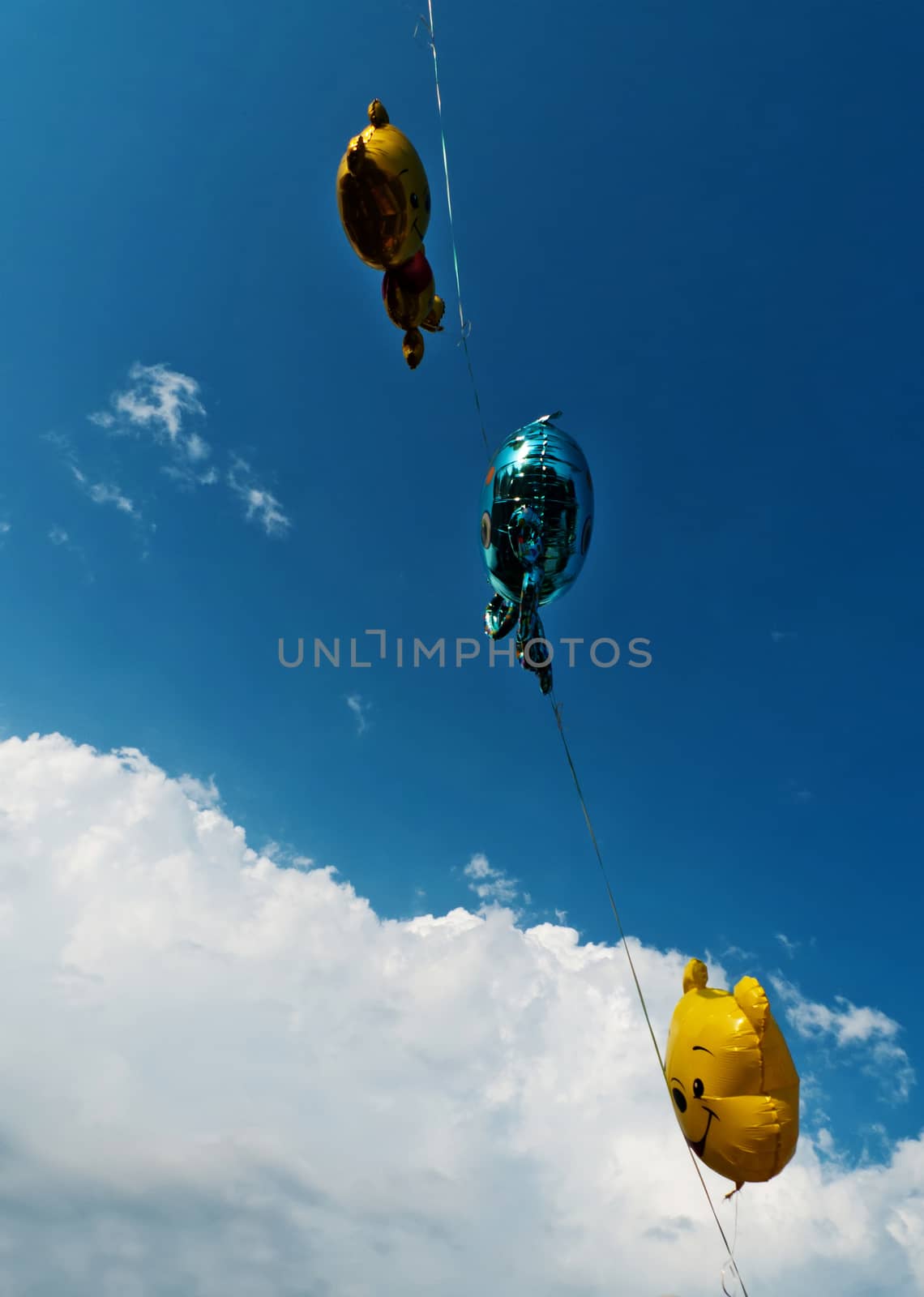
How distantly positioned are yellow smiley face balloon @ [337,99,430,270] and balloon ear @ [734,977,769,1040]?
30.7ft

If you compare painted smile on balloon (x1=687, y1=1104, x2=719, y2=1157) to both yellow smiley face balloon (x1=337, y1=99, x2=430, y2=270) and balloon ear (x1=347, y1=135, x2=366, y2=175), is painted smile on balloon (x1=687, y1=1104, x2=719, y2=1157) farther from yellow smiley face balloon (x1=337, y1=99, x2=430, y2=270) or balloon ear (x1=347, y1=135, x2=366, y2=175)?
balloon ear (x1=347, y1=135, x2=366, y2=175)

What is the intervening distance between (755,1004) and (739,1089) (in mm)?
848

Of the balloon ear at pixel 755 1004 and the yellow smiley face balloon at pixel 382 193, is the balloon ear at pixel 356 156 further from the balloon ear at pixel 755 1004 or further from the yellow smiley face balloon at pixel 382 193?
the balloon ear at pixel 755 1004

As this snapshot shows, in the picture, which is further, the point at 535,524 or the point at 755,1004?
the point at 535,524

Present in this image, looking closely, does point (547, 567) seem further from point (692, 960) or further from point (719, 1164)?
point (719, 1164)

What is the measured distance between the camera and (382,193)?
7539 mm

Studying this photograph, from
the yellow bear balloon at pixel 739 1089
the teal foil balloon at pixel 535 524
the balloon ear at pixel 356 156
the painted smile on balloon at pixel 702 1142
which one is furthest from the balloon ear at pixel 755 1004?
the balloon ear at pixel 356 156

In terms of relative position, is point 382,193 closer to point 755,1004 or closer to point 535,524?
point 535,524

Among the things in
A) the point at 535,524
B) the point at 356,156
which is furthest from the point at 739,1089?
the point at 356,156

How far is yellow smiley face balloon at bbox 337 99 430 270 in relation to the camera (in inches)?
295

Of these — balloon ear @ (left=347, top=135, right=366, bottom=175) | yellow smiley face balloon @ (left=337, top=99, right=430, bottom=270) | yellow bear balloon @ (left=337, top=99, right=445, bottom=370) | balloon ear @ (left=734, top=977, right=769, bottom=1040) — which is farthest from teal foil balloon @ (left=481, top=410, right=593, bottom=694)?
balloon ear @ (left=734, top=977, right=769, bottom=1040)

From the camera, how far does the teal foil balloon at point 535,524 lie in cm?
923

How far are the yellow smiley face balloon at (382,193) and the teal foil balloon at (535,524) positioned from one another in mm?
2925

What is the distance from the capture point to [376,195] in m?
7.55
